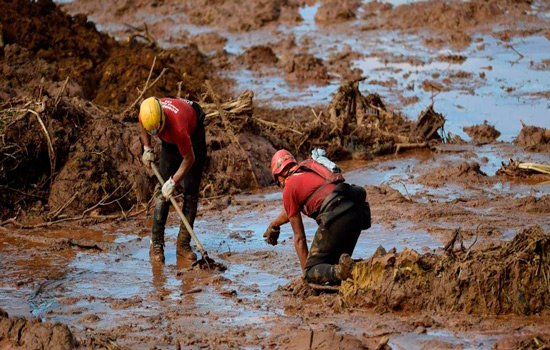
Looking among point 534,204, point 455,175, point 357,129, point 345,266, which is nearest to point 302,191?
point 345,266

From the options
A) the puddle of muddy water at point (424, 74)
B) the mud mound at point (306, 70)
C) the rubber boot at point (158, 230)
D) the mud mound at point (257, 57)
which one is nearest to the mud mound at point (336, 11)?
the puddle of muddy water at point (424, 74)

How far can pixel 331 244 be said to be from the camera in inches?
284

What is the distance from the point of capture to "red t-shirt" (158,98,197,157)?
8.24m

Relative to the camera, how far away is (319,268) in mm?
7242

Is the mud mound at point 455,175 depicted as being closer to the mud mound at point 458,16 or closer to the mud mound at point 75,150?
the mud mound at point 75,150

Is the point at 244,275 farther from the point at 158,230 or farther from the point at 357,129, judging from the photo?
the point at 357,129

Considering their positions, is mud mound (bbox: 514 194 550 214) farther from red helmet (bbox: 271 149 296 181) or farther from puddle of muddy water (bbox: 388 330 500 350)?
puddle of muddy water (bbox: 388 330 500 350)

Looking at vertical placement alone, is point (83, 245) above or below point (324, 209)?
below

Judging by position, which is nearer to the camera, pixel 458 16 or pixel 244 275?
pixel 244 275

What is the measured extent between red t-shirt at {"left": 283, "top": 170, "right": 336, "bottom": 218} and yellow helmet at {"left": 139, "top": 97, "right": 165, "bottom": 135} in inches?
63.5

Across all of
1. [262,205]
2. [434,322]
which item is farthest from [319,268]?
[262,205]

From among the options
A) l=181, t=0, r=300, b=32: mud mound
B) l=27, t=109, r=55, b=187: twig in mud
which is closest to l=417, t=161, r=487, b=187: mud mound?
l=27, t=109, r=55, b=187: twig in mud

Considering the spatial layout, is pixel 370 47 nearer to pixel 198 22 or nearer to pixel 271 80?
pixel 271 80

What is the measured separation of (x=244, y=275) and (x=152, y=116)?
65.7 inches
